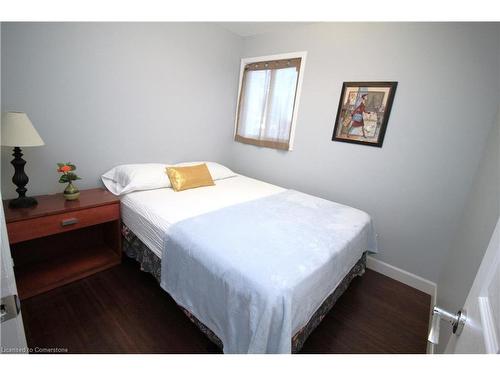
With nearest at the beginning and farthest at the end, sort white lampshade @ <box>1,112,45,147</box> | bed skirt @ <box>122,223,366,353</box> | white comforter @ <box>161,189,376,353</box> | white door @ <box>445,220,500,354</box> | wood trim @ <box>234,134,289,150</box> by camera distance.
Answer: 1. white door @ <box>445,220,500,354</box>
2. white comforter @ <box>161,189,376,353</box>
3. bed skirt @ <box>122,223,366,353</box>
4. white lampshade @ <box>1,112,45,147</box>
5. wood trim @ <box>234,134,289,150</box>

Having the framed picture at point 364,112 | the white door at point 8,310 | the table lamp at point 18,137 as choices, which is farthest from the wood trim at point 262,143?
the white door at point 8,310

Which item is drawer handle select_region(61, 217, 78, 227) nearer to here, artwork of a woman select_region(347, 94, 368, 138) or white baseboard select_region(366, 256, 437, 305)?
artwork of a woman select_region(347, 94, 368, 138)

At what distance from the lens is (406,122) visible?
6.68 feet

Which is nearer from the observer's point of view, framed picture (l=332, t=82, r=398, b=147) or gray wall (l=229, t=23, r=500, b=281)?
gray wall (l=229, t=23, r=500, b=281)

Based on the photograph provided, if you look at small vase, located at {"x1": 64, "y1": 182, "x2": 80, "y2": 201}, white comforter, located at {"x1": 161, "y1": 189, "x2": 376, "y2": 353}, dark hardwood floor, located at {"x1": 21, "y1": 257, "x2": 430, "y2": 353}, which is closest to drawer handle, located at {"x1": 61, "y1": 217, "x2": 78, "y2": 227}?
small vase, located at {"x1": 64, "y1": 182, "x2": 80, "y2": 201}

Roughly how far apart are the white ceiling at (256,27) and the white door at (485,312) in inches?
108

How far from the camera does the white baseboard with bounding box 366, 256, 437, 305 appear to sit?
210 cm

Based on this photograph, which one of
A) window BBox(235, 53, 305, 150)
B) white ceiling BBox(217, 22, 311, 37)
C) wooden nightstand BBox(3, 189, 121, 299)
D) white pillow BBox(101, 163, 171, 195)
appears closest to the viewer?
wooden nightstand BBox(3, 189, 121, 299)

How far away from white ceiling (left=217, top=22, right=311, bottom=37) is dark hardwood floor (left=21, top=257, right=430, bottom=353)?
2.83 m

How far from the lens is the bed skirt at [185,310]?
1309 millimetres

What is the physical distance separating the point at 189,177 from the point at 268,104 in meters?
1.39

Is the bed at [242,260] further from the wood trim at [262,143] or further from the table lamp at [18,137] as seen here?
the wood trim at [262,143]
